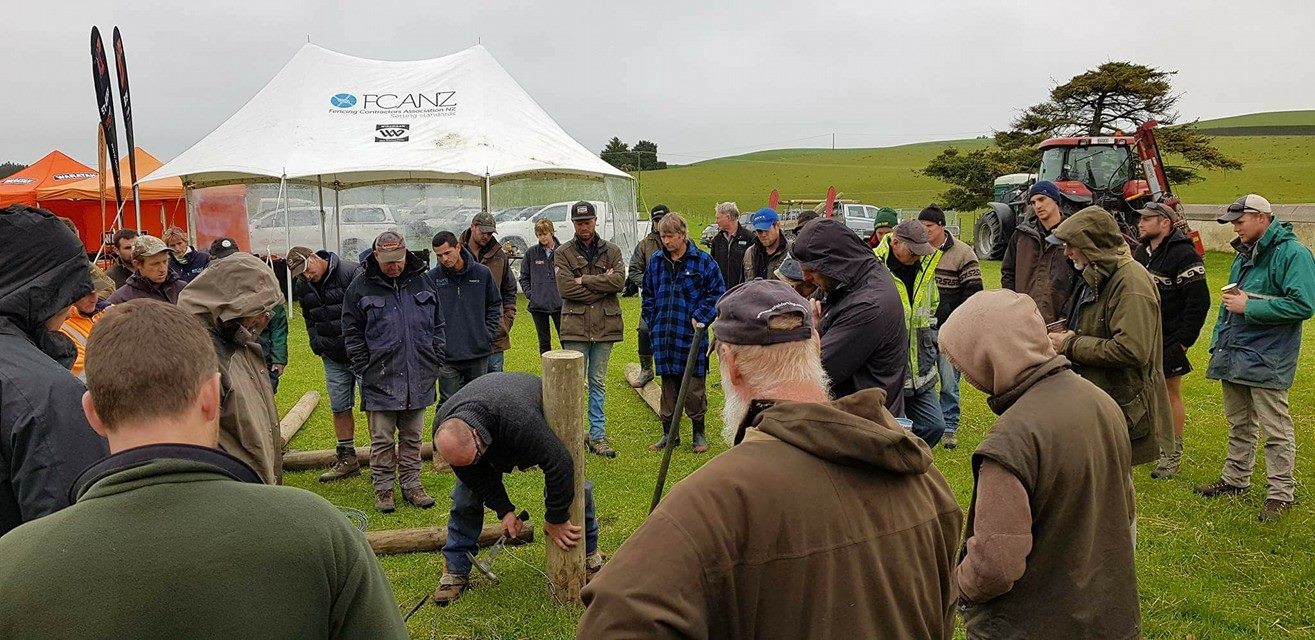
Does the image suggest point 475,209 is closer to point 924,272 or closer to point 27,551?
point 924,272

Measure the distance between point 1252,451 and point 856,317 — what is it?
11.4ft

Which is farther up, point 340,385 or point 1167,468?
point 340,385

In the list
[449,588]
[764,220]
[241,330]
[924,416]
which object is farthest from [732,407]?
[764,220]

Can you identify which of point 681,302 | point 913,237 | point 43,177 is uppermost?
point 43,177

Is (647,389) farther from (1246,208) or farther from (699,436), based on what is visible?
(1246,208)

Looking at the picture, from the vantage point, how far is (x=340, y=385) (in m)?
6.38

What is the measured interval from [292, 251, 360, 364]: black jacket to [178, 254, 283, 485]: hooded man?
7.88ft

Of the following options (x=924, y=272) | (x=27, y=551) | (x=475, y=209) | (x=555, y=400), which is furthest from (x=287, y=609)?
(x=475, y=209)

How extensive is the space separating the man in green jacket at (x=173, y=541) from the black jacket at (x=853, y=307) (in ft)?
9.30

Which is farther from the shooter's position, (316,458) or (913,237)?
(316,458)

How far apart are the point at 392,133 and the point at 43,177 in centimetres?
1080

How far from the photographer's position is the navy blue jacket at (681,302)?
6621 millimetres

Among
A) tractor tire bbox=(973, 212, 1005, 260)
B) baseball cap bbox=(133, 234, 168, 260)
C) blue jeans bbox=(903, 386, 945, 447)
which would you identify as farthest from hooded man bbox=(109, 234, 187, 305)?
tractor tire bbox=(973, 212, 1005, 260)

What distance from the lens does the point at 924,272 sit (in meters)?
5.91
